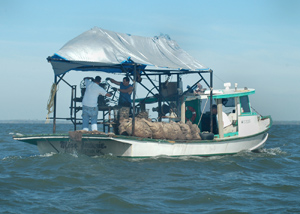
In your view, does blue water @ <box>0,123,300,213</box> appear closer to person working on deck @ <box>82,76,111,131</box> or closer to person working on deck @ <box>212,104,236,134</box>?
person working on deck @ <box>82,76,111,131</box>

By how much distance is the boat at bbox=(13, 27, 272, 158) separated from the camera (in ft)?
40.3

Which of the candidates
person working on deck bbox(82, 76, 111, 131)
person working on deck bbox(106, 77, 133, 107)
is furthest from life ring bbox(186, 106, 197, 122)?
person working on deck bbox(82, 76, 111, 131)

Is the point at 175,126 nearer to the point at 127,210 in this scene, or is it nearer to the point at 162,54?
the point at 162,54

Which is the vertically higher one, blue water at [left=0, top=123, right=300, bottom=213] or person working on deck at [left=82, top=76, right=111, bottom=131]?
person working on deck at [left=82, top=76, right=111, bottom=131]

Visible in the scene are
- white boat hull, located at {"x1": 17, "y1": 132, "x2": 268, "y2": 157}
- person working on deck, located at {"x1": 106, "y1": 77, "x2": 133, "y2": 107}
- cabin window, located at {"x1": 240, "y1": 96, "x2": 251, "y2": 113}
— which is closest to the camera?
white boat hull, located at {"x1": 17, "y1": 132, "x2": 268, "y2": 157}

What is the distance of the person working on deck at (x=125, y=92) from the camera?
13.7m

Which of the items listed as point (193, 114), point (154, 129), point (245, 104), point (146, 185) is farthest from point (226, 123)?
point (146, 185)

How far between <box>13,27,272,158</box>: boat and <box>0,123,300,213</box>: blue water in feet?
1.24

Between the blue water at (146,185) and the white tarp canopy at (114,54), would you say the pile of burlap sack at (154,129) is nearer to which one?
the blue water at (146,185)

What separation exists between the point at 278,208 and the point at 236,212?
0.97m

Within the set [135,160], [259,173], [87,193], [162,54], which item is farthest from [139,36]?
[87,193]

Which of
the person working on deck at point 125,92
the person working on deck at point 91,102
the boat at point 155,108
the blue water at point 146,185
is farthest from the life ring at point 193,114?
the person working on deck at point 91,102

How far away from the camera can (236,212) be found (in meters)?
7.88

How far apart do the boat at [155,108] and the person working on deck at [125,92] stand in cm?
28
